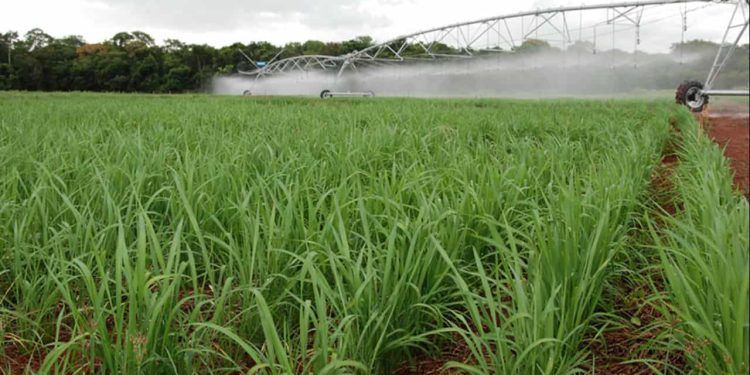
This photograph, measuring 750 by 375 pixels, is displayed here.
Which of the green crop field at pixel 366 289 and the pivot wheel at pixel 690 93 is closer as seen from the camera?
the green crop field at pixel 366 289

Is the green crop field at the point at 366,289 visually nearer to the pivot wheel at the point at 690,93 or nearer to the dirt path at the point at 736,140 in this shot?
the dirt path at the point at 736,140

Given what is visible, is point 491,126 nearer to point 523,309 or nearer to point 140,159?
point 140,159

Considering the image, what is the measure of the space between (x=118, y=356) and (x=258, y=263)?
458mm

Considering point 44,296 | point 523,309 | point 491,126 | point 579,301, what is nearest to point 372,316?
point 523,309

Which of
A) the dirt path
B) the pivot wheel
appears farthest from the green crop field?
the pivot wheel

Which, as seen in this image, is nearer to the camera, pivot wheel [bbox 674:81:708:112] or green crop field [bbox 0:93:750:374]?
green crop field [bbox 0:93:750:374]

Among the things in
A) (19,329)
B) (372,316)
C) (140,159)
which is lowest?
(19,329)

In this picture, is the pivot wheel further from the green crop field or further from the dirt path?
the green crop field

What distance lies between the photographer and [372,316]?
115 cm

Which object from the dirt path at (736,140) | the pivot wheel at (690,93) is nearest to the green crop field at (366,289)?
the dirt path at (736,140)

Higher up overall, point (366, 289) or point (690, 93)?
point (366, 289)

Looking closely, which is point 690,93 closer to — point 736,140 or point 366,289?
point 736,140

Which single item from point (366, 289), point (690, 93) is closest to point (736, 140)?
point (690, 93)

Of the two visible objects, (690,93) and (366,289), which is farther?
(690,93)
